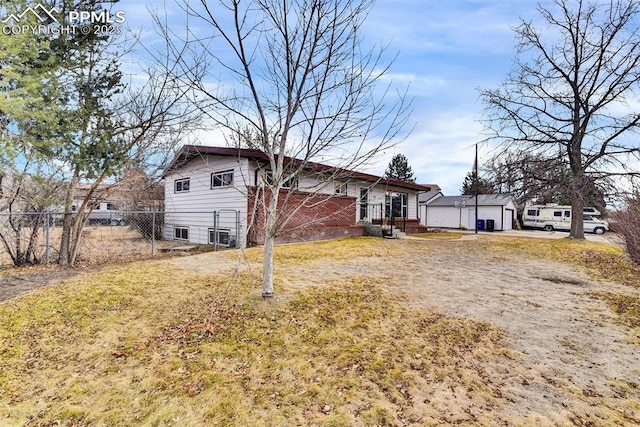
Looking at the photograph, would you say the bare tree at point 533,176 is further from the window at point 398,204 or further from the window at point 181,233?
the window at point 181,233

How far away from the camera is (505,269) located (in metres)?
8.07

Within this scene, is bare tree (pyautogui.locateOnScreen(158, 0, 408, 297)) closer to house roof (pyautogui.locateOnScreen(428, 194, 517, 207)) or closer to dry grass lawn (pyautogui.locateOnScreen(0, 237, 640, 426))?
dry grass lawn (pyautogui.locateOnScreen(0, 237, 640, 426))

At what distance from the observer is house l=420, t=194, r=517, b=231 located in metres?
26.0

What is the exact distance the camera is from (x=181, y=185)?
13.9 metres

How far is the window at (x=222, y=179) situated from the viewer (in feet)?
37.3

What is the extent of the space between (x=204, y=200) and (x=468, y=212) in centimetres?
2303

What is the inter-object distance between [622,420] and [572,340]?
1596 mm

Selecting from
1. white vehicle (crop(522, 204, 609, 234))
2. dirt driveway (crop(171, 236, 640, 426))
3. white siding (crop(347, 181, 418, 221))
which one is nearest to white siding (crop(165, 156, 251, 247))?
dirt driveway (crop(171, 236, 640, 426))

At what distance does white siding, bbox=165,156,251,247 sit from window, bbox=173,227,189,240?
173 mm

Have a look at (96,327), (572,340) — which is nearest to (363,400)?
(572,340)

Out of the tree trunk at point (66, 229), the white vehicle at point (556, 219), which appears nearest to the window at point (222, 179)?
the tree trunk at point (66, 229)

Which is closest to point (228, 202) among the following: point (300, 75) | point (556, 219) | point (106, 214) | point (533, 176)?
point (300, 75)

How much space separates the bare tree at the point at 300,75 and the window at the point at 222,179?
23.7 ft

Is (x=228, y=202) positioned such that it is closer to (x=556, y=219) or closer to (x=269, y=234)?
(x=269, y=234)
